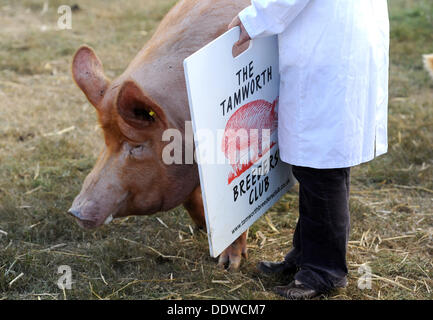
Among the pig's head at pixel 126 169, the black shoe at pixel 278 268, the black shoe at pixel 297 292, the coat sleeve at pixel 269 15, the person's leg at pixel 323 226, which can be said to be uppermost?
the coat sleeve at pixel 269 15

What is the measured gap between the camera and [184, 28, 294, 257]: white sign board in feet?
7.73

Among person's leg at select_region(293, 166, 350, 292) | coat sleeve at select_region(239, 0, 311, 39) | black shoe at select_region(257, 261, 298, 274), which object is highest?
coat sleeve at select_region(239, 0, 311, 39)

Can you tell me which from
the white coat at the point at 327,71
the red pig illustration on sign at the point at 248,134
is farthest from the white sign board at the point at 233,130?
the white coat at the point at 327,71

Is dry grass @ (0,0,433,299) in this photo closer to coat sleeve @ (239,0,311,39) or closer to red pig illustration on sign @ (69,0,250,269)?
red pig illustration on sign @ (69,0,250,269)

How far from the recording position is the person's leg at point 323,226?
8.61 ft

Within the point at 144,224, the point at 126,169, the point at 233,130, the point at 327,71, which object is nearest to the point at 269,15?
the point at 327,71

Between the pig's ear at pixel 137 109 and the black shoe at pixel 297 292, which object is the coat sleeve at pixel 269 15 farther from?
the black shoe at pixel 297 292

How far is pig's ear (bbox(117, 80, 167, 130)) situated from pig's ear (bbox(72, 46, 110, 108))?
25 cm

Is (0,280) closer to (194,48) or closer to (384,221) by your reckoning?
(194,48)

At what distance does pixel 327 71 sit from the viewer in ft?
7.96

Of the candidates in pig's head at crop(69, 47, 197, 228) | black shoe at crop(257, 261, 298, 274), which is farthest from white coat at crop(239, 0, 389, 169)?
black shoe at crop(257, 261, 298, 274)

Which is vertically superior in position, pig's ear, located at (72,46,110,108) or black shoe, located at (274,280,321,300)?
pig's ear, located at (72,46,110,108)

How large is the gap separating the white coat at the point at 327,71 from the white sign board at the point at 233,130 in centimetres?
15
